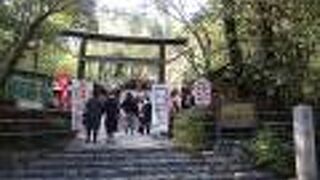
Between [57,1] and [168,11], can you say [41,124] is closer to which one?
[57,1]

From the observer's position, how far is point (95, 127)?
82.0 feet

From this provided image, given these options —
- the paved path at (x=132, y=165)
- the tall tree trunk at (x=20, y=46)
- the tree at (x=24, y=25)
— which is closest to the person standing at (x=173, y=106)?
the paved path at (x=132, y=165)

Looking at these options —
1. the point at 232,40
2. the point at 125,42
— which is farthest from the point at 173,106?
the point at 125,42

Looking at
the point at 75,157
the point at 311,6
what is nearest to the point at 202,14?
the point at 311,6

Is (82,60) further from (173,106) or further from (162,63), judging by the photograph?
(173,106)

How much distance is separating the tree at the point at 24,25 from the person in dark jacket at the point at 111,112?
320 centimetres

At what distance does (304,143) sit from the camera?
20.5m

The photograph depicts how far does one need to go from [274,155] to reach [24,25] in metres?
8.83

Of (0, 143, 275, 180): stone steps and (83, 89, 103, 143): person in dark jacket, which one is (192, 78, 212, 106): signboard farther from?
(83, 89, 103, 143): person in dark jacket

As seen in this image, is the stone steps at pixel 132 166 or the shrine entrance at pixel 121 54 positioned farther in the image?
the shrine entrance at pixel 121 54

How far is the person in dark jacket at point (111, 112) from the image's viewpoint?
25328mm

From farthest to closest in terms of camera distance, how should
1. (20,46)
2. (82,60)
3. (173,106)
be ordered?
(82,60) < (173,106) < (20,46)

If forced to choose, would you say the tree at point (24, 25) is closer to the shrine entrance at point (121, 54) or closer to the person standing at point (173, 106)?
the shrine entrance at point (121, 54)

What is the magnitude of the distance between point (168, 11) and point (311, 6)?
Result: 609cm
